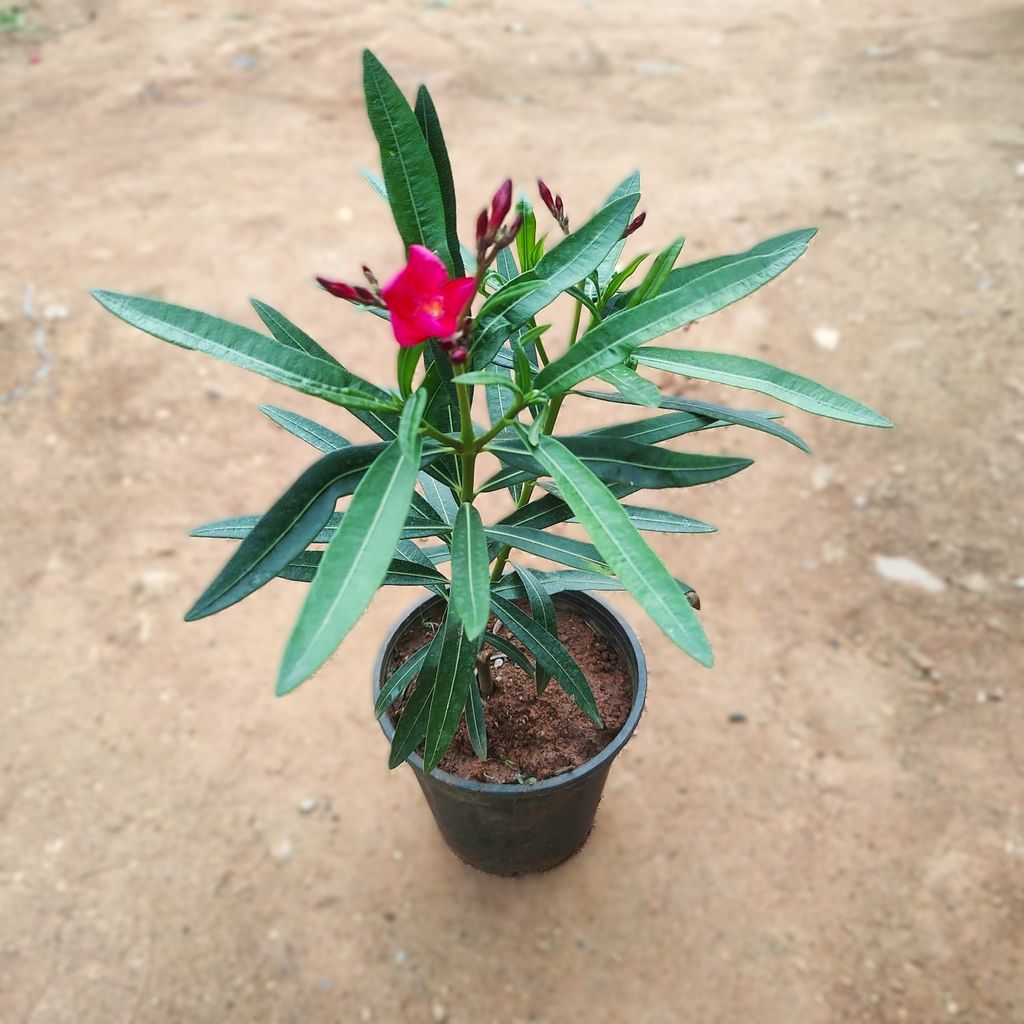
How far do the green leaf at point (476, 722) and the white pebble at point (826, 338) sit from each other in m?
1.94

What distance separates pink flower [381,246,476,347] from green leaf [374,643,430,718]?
0.59 metres

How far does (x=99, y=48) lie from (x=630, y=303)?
502cm

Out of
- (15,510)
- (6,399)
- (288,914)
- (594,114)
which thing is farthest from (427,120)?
(594,114)

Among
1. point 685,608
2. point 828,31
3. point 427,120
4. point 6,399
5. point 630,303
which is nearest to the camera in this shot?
point 685,608

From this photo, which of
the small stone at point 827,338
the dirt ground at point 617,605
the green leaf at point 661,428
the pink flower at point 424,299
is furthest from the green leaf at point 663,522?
the small stone at point 827,338

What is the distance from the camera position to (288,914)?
1646 mm

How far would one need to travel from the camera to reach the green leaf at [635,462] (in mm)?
994

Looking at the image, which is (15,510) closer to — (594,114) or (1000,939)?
(1000,939)

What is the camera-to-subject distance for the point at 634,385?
3.04ft

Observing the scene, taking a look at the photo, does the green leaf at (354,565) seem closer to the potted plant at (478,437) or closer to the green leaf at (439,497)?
the potted plant at (478,437)

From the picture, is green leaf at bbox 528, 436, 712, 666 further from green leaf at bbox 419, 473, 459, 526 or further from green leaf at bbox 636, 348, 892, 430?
green leaf at bbox 419, 473, 459, 526

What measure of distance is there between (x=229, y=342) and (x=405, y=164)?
269 millimetres

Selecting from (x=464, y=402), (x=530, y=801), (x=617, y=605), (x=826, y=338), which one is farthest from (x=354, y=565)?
(x=826, y=338)

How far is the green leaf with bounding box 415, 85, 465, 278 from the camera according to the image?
3.05 feet
